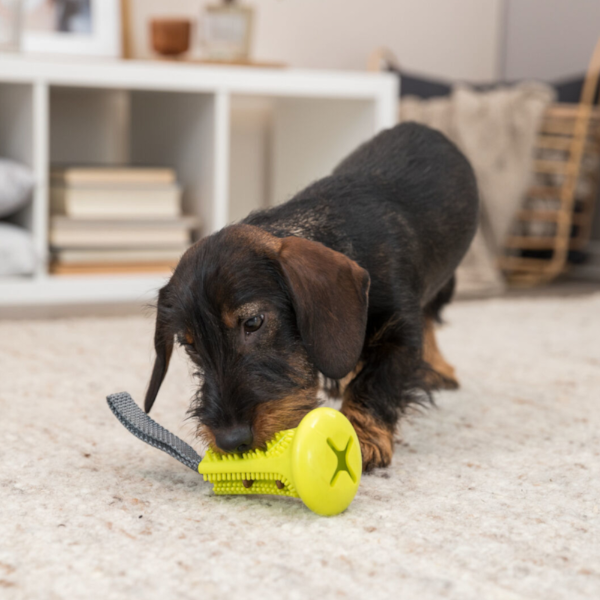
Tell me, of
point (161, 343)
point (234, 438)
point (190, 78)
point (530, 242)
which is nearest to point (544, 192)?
point (530, 242)

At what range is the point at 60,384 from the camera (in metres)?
2.15

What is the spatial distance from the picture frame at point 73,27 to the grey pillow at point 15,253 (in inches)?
41.0

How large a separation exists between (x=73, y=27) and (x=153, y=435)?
2.83m

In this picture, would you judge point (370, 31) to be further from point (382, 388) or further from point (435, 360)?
point (382, 388)

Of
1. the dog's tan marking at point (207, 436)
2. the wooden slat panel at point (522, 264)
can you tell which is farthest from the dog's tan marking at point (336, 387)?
the wooden slat panel at point (522, 264)

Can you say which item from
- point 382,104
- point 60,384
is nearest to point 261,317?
point 60,384

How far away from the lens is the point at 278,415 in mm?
1318

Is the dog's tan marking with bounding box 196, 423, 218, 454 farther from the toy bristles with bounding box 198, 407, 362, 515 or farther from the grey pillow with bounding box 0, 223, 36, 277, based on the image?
the grey pillow with bounding box 0, 223, 36, 277

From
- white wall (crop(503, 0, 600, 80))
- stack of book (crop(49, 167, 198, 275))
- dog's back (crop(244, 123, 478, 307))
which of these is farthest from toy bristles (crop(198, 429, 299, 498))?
white wall (crop(503, 0, 600, 80))

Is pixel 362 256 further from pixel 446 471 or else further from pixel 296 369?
pixel 446 471

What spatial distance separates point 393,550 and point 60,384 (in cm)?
124

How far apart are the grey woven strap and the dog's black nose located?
173 millimetres

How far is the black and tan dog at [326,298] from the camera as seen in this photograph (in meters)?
1.34

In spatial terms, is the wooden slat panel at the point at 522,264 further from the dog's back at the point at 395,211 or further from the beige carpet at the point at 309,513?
the dog's back at the point at 395,211
